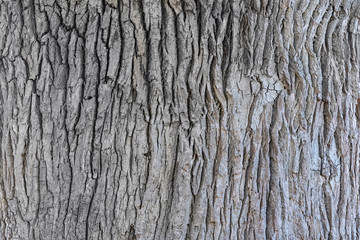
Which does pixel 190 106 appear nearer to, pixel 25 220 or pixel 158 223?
pixel 158 223

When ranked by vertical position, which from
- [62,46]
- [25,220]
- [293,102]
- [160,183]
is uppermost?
[62,46]

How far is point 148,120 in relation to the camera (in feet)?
6.26

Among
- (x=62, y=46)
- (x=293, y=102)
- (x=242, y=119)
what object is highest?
(x=62, y=46)

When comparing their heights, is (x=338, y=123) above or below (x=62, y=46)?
below

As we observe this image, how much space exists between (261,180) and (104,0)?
1285 mm

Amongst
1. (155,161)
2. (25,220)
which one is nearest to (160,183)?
(155,161)

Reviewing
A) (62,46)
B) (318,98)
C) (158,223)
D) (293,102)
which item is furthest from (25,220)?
(318,98)

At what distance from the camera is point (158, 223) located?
1.93 meters

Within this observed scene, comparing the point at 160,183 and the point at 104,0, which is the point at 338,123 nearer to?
the point at 160,183

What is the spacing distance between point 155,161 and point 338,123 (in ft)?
3.63

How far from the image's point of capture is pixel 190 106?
192cm

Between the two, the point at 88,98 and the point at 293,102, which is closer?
the point at 88,98

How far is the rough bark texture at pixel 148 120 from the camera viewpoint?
6.26 ft

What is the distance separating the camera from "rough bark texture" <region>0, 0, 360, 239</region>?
1.91 m
